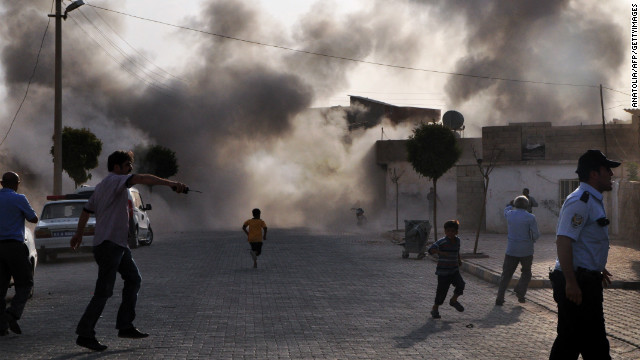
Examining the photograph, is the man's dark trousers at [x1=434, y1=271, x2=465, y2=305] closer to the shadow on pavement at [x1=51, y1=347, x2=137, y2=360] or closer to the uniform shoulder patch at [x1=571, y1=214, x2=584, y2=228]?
the shadow on pavement at [x1=51, y1=347, x2=137, y2=360]

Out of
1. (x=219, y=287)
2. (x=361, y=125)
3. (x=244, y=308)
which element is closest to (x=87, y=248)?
(x=219, y=287)

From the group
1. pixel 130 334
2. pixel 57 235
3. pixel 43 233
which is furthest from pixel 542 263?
pixel 130 334

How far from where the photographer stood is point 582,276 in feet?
16.4

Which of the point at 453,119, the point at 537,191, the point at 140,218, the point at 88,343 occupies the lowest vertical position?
the point at 88,343

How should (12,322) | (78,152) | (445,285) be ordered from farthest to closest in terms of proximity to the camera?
1. (78,152)
2. (445,285)
3. (12,322)

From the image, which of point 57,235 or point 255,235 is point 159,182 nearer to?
point 255,235

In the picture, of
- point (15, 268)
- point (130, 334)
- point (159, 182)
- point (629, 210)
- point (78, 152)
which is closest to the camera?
point (159, 182)

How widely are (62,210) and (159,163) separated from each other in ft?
96.6

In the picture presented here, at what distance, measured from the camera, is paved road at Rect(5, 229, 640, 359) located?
7.16 m

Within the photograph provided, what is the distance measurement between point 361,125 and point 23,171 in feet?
89.1

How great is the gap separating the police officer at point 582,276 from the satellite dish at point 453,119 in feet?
117

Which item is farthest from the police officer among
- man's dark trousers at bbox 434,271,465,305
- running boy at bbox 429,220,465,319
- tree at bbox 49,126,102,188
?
tree at bbox 49,126,102,188

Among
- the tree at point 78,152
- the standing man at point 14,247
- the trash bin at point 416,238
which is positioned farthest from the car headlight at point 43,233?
the tree at point 78,152

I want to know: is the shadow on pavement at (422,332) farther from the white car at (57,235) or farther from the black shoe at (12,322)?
the white car at (57,235)
